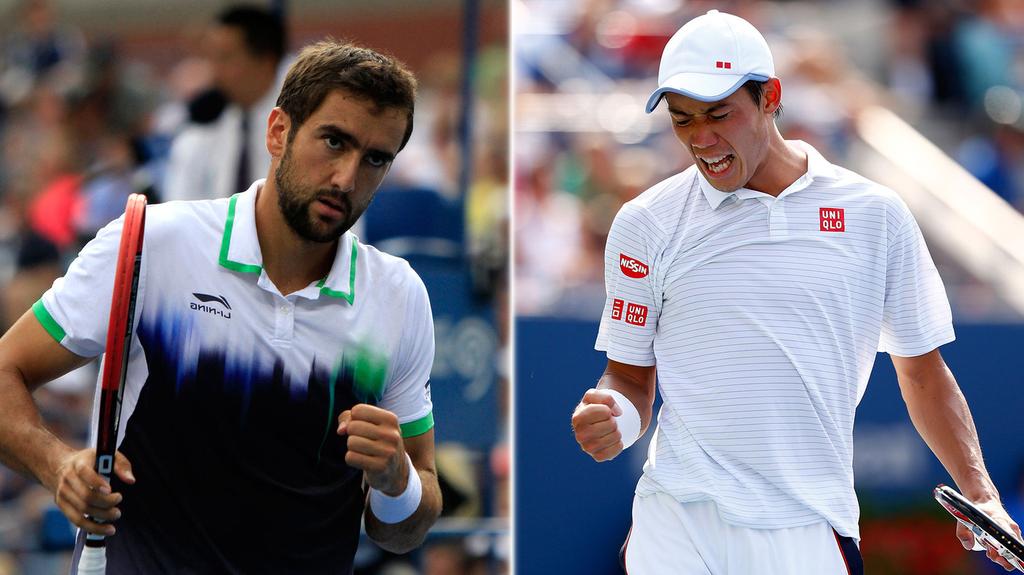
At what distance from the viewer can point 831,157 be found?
359 inches

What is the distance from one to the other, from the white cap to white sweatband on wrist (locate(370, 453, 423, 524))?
1.11m

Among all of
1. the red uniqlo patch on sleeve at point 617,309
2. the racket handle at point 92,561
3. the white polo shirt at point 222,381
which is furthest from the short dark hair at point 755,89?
the racket handle at point 92,561

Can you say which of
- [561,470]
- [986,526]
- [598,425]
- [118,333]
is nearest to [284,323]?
[118,333]

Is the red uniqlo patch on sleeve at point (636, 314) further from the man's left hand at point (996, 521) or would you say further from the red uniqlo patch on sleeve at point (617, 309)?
the man's left hand at point (996, 521)

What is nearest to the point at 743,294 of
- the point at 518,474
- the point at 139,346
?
the point at 139,346

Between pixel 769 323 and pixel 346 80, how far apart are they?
3.93ft

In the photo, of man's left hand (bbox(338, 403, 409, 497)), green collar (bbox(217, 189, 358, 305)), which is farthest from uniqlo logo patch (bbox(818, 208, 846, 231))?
man's left hand (bbox(338, 403, 409, 497))

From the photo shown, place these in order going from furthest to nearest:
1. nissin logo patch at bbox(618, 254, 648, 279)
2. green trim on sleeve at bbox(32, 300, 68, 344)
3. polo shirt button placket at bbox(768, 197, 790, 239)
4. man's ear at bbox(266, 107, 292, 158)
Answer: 1. nissin logo patch at bbox(618, 254, 648, 279)
2. polo shirt button placket at bbox(768, 197, 790, 239)
3. man's ear at bbox(266, 107, 292, 158)
4. green trim on sleeve at bbox(32, 300, 68, 344)

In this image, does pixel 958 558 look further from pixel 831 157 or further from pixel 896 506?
pixel 831 157

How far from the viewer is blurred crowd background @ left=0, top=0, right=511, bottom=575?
20.2 feet

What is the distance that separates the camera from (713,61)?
3.56m

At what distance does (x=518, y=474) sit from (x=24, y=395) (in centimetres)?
361

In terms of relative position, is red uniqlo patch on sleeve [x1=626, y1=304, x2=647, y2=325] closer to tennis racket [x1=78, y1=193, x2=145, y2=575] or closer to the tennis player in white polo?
the tennis player in white polo

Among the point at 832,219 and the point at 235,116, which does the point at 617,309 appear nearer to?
the point at 832,219
